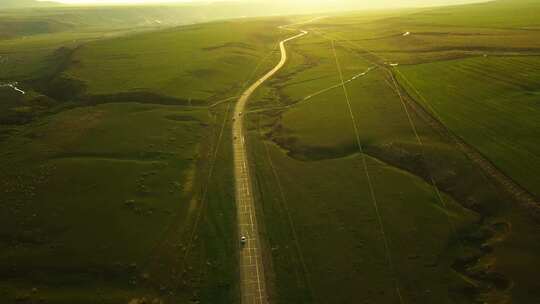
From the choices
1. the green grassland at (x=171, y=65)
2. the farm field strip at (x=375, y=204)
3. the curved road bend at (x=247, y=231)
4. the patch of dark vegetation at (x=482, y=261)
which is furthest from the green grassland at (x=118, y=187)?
the patch of dark vegetation at (x=482, y=261)

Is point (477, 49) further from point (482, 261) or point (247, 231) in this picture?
point (247, 231)

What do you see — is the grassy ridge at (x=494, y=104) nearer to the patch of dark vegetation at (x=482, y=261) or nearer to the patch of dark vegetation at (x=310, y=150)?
the patch of dark vegetation at (x=482, y=261)

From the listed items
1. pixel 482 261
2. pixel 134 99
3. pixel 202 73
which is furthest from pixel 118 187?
pixel 202 73

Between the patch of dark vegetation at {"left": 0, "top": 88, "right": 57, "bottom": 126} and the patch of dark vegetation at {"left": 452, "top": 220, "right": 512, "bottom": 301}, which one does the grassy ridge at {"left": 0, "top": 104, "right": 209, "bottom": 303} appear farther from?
the patch of dark vegetation at {"left": 452, "top": 220, "right": 512, "bottom": 301}

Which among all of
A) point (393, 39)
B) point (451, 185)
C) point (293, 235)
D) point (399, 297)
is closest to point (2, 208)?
point (293, 235)

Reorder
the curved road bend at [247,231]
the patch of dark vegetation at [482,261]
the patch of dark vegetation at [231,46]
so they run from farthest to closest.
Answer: the patch of dark vegetation at [231,46] → the curved road bend at [247,231] → the patch of dark vegetation at [482,261]

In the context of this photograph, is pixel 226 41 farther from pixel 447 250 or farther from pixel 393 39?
pixel 447 250
